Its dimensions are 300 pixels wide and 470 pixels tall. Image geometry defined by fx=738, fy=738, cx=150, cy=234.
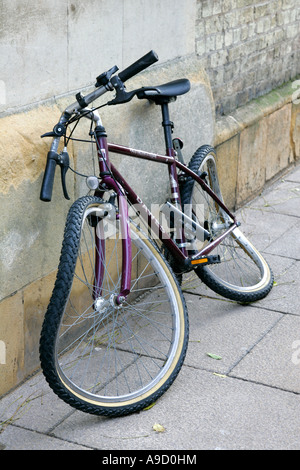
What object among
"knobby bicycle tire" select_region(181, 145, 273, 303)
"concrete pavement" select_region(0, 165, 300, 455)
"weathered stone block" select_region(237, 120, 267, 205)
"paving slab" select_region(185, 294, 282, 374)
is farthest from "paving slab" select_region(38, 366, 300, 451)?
"weathered stone block" select_region(237, 120, 267, 205)

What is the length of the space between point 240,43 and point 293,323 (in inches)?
95.7

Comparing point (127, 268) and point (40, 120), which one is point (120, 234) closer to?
point (127, 268)

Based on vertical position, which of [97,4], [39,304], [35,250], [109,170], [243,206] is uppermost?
[97,4]

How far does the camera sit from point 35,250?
3416 millimetres

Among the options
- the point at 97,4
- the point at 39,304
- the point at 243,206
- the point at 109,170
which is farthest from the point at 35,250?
the point at 243,206

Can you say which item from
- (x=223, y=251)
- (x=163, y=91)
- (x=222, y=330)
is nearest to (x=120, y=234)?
(x=163, y=91)

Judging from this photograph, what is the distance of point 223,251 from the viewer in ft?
15.4

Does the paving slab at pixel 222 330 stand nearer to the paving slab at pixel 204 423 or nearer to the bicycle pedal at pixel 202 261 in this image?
the paving slab at pixel 204 423

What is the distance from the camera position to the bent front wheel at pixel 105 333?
300cm

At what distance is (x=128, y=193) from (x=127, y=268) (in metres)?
0.43

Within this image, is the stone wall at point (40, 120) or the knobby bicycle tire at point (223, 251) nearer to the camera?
the stone wall at point (40, 120)

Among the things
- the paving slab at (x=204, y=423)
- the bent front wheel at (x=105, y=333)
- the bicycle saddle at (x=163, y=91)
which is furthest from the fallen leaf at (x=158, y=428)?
the bicycle saddle at (x=163, y=91)

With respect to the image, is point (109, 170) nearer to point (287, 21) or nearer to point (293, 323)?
point (293, 323)
